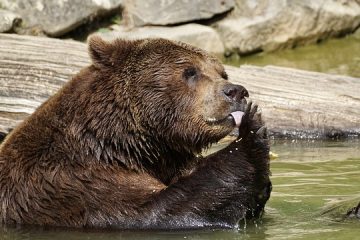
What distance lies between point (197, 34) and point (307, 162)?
19.4 ft

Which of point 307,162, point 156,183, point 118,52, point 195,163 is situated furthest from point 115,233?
point 307,162

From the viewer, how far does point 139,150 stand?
7.18 meters

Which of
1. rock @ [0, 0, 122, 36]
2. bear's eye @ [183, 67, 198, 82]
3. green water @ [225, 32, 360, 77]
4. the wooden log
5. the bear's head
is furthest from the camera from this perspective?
green water @ [225, 32, 360, 77]

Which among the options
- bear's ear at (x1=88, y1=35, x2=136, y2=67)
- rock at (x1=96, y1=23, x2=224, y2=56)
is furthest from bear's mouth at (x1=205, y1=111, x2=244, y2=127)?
rock at (x1=96, y1=23, x2=224, y2=56)

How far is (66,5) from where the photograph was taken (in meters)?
14.7

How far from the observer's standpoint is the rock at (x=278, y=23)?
52.6 feet

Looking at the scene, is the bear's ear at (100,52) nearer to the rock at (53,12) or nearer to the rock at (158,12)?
the rock at (53,12)

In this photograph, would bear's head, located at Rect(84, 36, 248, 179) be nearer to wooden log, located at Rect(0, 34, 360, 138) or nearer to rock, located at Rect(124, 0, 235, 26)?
wooden log, located at Rect(0, 34, 360, 138)

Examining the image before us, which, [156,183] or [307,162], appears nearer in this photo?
[156,183]

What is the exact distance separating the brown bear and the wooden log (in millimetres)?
3094

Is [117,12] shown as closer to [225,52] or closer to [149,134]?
[225,52]

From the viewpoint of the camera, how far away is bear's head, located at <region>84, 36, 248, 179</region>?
7.12 meters

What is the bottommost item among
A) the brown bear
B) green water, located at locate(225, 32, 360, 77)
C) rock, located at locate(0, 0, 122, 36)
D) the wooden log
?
green water, located at locate(225, 32, 360, 77)

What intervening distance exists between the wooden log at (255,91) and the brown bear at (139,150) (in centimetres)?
309
